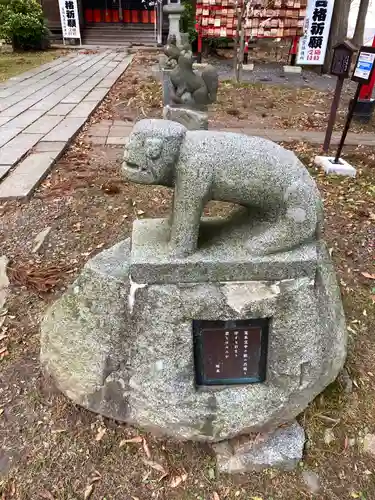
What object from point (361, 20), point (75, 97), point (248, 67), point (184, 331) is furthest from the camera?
point (248, 67)

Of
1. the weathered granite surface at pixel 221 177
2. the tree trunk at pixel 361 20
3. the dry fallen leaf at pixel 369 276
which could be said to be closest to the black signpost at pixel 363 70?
the dry fallen leaf at pixel 369 276

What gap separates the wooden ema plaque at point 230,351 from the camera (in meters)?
2.13

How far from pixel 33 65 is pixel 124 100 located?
17.8 ft

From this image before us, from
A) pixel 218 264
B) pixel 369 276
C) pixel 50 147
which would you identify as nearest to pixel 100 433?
pixel 218 264

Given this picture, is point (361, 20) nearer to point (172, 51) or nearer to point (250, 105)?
point (250, 105)

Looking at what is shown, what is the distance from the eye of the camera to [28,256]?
3.83m

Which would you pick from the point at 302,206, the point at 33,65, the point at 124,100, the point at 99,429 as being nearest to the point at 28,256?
the point at 99,429

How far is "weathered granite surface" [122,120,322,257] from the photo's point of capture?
188 centimetres

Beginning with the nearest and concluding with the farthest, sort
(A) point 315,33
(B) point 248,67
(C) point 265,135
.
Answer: (C) point 265,135 → (A) point 315,33 → (B) point 248,67

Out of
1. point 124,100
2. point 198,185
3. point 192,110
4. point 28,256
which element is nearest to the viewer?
point 198,185

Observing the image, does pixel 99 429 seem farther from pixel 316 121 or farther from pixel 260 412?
pixel 316 121

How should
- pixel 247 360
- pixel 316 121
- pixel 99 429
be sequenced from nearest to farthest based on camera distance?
pixel 247 360 < pixel 99 429 < pixel 316 121

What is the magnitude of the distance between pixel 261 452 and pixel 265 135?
5758mm

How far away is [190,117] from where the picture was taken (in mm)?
6652
